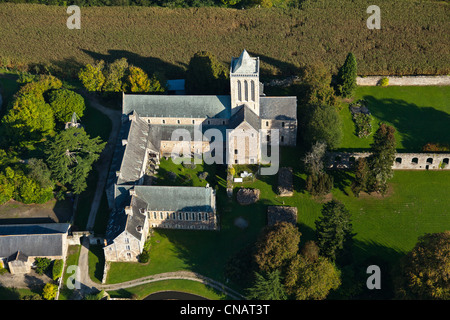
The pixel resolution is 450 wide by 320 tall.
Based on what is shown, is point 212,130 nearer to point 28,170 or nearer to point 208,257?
point 208,257

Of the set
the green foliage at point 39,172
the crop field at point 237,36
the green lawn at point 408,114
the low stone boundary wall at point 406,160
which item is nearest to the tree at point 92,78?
the crop field at point 237,36

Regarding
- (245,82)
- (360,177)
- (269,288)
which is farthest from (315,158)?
(269,288)

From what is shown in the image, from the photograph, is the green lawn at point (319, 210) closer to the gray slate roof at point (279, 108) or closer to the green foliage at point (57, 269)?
the gray slate roof at point (279, 108)

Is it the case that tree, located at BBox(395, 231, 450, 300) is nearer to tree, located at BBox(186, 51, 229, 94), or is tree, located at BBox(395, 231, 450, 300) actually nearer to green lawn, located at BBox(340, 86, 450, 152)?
green lawn, located at BBox(340, 86, 450, 152)

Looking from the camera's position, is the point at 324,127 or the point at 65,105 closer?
the point at 324,127

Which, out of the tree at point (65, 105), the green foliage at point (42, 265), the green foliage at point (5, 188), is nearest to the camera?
the green foliage at point (42, 265)

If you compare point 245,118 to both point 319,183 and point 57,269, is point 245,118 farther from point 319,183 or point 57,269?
point 57,269
